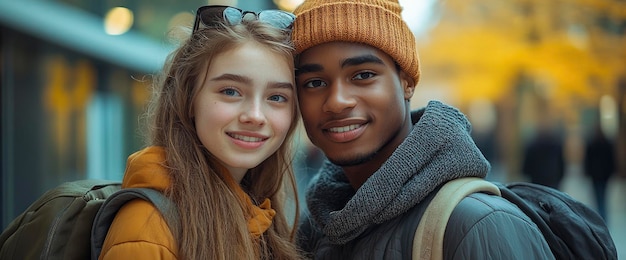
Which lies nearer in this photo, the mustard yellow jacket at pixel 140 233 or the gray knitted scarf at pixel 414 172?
the mustard yellow jacket at pixel 140 233

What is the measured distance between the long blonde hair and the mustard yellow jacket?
2.0 inches

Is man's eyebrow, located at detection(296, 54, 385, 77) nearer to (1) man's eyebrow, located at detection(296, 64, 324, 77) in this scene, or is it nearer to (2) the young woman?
(1) man's eyebrow, located at detection(296, 64, 324, 77)

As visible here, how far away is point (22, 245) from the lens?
253 centimetres

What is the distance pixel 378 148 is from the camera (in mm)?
2840

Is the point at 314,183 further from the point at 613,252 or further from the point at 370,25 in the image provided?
the point at 613,252

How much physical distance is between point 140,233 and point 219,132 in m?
0.56

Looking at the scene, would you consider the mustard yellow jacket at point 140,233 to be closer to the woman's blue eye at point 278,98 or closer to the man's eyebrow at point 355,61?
the woman's blue eye at point 278,98

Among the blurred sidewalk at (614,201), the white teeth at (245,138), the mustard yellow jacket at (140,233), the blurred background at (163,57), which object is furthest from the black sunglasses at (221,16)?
the blurred sidewalk at (614,201)

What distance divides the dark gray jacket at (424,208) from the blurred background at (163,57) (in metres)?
2.13

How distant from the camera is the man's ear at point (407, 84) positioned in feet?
9.80

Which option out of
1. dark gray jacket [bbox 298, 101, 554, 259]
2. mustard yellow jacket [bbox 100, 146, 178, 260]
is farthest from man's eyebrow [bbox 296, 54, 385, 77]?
mustard yellow jacket [bbox 100, 146, 178, 260]

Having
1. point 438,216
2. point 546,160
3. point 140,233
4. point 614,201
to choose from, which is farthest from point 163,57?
point 614,201

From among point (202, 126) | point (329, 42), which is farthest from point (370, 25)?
point (202, 126)

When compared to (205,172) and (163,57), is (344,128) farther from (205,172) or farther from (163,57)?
(163,57)
